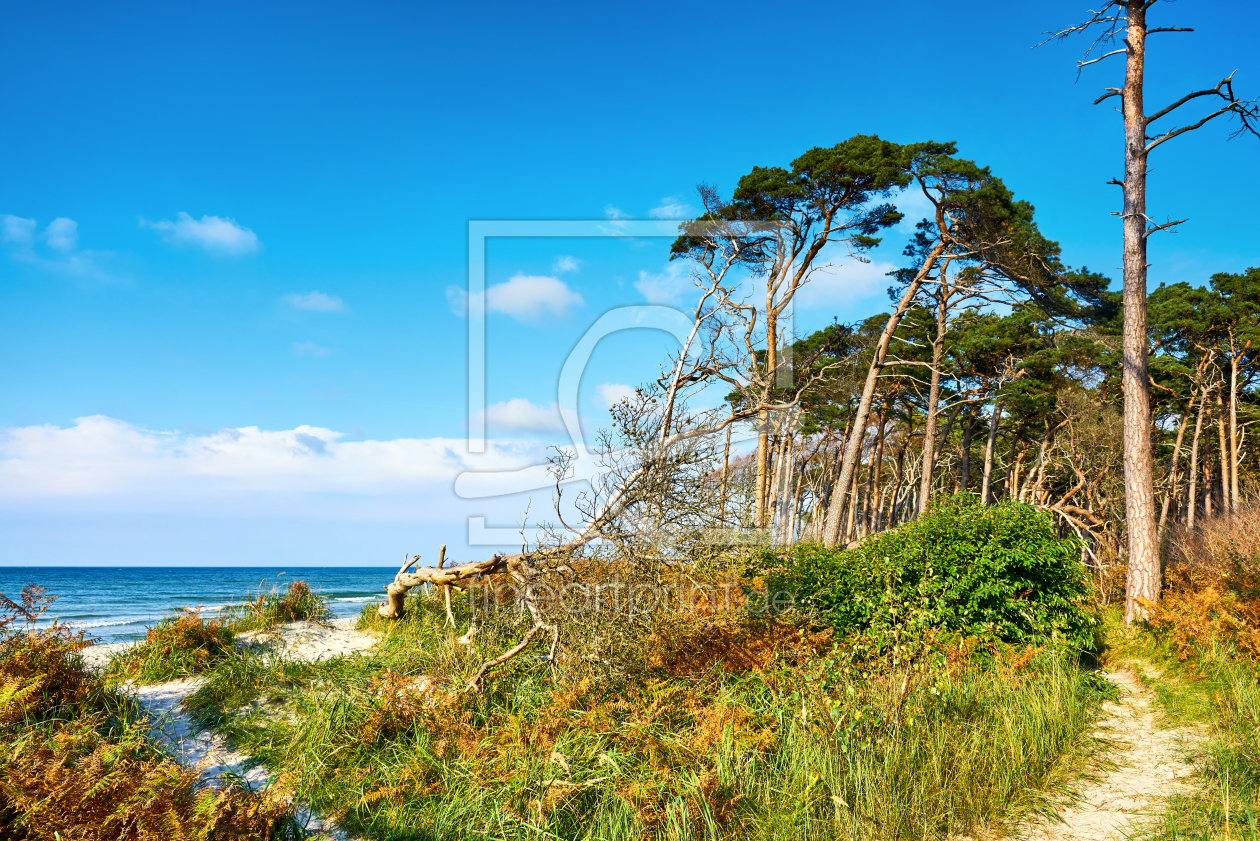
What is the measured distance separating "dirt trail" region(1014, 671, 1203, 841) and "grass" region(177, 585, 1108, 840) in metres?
Result: 0.23

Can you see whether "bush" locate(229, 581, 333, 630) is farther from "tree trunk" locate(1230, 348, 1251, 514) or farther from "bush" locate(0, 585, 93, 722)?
"tree trunk" locate(1230, 348, 1251, 514)

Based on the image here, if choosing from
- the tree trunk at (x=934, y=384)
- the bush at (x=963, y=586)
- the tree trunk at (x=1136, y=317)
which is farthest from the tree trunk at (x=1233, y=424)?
the bush at (x=963, y=586)

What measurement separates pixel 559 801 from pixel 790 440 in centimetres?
1429

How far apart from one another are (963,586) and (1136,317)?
19.8 feet

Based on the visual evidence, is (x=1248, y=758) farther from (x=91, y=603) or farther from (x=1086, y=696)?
(x=91, y=603)

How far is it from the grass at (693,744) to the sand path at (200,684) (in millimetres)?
174

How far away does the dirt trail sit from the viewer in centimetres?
483

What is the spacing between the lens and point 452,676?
23.6 ft

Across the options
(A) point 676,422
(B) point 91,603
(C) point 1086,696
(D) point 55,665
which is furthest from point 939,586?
(B) point 91,603

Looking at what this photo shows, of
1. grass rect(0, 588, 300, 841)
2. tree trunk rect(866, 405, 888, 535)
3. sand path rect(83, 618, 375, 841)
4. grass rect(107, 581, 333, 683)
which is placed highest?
tree trunk rect(866, 405, 888, 535)

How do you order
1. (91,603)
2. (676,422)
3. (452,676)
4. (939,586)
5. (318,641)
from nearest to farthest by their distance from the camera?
(452,676) < (676,422) < (939,586) < (318,641) < (91,603)

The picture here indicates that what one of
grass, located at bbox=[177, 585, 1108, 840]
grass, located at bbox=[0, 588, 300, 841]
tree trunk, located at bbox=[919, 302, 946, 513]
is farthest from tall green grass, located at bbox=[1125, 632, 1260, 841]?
tree trunk, located at bbox=[919, 302, 946, 513]

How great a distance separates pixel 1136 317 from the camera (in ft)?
35.7

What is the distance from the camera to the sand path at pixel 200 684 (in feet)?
18.7
